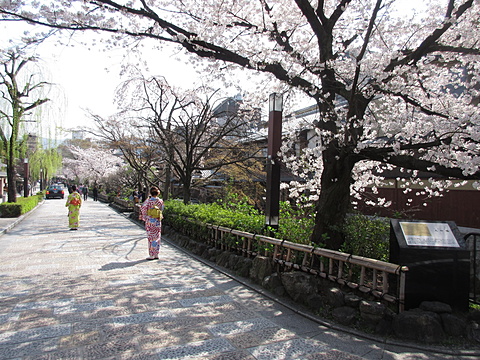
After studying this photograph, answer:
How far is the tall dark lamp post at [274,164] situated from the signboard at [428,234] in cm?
266

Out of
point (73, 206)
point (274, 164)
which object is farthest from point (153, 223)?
point (73, 206)

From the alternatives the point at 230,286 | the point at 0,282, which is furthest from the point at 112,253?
the point at 230,286

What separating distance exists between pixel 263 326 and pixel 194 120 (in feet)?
36.6

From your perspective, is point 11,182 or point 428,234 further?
point 11,182

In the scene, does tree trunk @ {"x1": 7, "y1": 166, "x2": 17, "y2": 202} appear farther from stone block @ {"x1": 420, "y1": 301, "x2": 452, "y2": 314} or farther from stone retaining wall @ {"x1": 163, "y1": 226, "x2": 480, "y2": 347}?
stone block @ {"x1": 420, "y1": 301, "x2": 452, "y2": 314}

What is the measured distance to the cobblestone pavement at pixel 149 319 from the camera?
353 centimetres

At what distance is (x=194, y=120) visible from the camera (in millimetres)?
14383

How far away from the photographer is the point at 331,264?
4.98 meters

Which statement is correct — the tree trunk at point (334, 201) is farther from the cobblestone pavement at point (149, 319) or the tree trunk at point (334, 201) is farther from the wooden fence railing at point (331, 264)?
the cobblestone pavement at point (149, 319)

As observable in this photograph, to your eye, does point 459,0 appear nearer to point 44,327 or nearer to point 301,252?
point 301,252

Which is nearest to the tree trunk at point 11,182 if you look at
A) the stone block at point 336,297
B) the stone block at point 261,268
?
the stone block at point 261,268

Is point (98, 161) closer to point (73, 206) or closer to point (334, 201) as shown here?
point (73, 206)

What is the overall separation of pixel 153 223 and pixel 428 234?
5.88 meters

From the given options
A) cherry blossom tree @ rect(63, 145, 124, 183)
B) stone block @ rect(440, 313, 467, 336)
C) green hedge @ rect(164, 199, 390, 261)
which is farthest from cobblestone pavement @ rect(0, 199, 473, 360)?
cherry blossom tree @ rect(63, 145, 124, 183)
